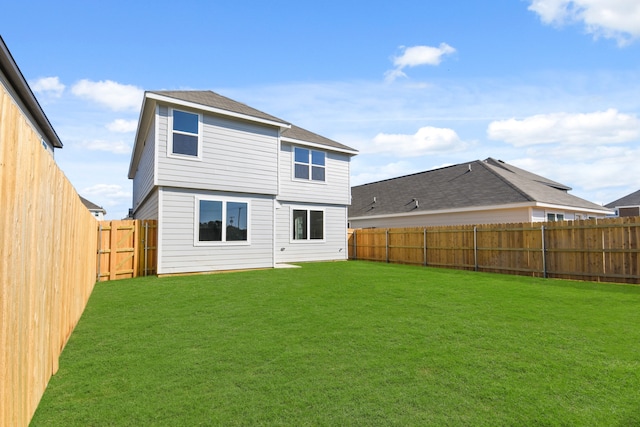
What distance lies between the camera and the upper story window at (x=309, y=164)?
599 inches

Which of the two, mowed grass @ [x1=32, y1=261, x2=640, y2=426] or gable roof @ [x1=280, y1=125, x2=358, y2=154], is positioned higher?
gable roof @ [x1=280, y1=125, x2=358, y2=154]

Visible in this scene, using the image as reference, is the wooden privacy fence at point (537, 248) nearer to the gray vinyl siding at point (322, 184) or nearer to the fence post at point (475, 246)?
the fence post at point (475, 246)

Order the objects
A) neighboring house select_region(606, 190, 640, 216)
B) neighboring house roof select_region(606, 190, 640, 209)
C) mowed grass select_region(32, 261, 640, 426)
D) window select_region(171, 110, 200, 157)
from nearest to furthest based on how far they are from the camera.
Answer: mowed grass select_region(32, 261, 640, 426) → window select_region(171, 110, 200, 157) → neighboring house select_region(606, 190, 640, 216) → neighboring house roof select_region(606, 190, 640, 209)

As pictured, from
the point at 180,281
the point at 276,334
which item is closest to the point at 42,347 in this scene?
the point at 276,334

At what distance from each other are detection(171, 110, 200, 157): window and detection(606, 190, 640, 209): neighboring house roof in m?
41.4

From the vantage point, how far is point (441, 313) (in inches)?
225

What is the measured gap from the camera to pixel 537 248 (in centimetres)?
1100

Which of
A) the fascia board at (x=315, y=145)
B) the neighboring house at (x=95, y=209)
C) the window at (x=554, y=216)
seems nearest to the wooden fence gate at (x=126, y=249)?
the fascia board at (x=315, y=145)

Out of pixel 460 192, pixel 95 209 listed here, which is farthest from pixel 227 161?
pixel 95 209

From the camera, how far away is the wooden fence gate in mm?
9898

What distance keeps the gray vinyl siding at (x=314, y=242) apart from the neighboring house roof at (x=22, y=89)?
903 centimetres

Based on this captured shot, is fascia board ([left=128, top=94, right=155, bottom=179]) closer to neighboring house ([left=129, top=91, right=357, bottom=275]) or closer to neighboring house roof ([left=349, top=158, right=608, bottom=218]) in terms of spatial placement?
neighboring house ([left=129, top=91, right=357, bottom=275])

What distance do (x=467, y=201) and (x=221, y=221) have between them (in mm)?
13223

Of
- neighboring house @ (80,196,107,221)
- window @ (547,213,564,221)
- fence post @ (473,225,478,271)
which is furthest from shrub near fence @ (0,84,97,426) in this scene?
neighboring house @ (80,196,107,221)
